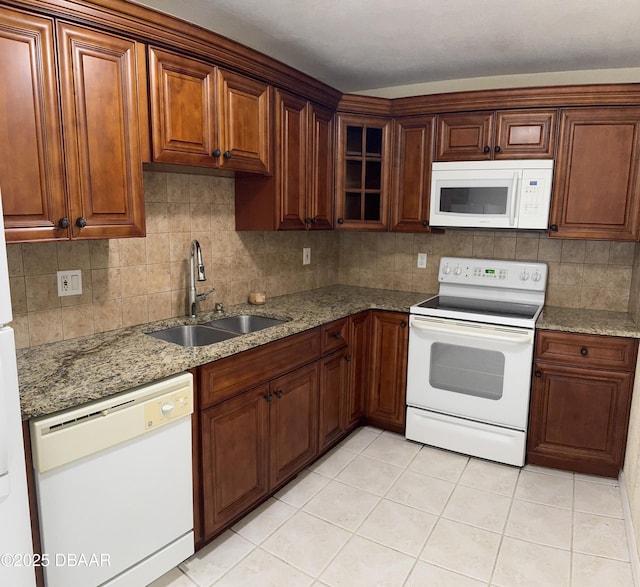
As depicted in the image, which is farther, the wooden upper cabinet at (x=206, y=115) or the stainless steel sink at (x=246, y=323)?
the stainless steel sink at (x=246, y=323)

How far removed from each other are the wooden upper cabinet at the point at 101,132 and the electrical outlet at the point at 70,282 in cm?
36

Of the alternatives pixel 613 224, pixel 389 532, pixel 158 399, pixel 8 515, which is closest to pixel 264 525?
pixel 389 532

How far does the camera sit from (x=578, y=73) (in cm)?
298

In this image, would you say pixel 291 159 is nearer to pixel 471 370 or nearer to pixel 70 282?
pixel 70 282

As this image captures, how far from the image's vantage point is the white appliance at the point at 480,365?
8.98ft

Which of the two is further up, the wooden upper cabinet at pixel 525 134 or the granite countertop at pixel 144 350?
the wooden upper cabinet at pixel 525 134

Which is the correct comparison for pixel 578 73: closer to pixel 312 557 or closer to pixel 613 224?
pixel 613 224

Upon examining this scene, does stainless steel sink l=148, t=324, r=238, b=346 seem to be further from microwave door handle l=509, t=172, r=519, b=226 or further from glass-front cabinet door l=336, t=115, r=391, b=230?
microwave door handle l=509, t=172, r=519, b=226

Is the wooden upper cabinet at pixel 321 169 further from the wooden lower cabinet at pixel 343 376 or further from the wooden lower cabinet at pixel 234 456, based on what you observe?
the wooden lower cabinet at pixel 234 456

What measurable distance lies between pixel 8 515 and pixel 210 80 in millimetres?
1827

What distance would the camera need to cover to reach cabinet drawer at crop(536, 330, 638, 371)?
256cm

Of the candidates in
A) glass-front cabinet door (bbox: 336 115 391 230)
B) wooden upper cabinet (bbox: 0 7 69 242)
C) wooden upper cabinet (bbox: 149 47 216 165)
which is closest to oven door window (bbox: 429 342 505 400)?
glass-front cabinet door (bbox: 336 115 391 230)

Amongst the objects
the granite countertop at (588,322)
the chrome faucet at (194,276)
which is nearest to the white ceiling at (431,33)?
the chrome faucet at (194,276)

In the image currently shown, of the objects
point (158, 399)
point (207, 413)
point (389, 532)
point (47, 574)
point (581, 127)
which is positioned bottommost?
point (389, 532)
